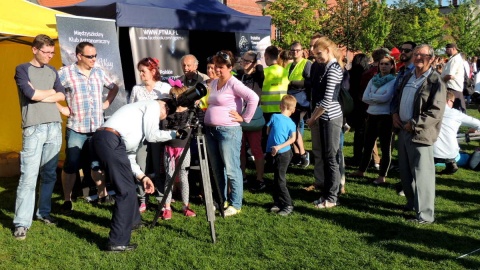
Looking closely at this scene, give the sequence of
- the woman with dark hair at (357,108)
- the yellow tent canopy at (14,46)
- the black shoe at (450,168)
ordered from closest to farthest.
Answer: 1. the yellow tent canopy at (14,46)
2. the black shoe at (450,168)
3. the woman with dark hair at (357,108)

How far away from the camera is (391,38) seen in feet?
111

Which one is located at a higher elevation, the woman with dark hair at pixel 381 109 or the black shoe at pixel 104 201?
the woman with dark hair at pixel 381 109

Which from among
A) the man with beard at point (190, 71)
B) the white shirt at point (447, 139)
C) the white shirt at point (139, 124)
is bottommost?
the white shirt at point (447, 139)

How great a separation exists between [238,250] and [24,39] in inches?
179

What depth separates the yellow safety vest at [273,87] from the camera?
7.30m

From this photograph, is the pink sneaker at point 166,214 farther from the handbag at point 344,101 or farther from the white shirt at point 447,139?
the white shirt at point 447,139

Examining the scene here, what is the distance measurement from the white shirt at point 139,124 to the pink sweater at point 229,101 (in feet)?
3.10

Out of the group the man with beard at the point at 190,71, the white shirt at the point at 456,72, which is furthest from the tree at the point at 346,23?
the man with beard at the point at 190,71

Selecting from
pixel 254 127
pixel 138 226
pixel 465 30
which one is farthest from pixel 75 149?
pixel 465 30

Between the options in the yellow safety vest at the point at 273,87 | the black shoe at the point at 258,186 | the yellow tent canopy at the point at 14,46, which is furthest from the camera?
the yellow safety vest at the point at 273,87

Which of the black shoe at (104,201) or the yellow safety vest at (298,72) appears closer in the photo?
the black shoe at (104,201)

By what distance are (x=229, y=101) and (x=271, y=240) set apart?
154 cm

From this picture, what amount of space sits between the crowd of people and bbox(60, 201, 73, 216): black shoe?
1cm

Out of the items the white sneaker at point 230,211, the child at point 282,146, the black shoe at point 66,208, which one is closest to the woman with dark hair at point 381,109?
the child at point 282,146
